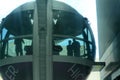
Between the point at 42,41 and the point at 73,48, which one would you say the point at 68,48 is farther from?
the point at 42,41

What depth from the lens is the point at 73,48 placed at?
25.9 meters

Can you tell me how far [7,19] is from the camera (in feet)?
85.6

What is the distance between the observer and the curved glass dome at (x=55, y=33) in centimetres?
2547

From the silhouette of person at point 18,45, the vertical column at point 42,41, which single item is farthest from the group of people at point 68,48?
the vertical column at point 42,41

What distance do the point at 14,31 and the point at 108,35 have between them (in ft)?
34.2

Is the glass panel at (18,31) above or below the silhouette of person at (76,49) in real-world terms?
above

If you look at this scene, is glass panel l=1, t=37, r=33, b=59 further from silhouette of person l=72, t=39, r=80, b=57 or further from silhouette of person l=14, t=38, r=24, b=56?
silhouette of person l=72, t=39, r=80, b=57

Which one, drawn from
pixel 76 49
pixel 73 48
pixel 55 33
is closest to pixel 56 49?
pixel 55 33

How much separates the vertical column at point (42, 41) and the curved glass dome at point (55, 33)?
0.30 meters

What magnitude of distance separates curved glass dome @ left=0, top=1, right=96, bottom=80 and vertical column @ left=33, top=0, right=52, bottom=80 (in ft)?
0.97

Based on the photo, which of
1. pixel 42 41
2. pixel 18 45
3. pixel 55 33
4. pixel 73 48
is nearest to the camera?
pixel 42 41

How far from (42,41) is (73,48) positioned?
181 centimetres

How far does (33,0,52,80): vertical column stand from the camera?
24.7 metres

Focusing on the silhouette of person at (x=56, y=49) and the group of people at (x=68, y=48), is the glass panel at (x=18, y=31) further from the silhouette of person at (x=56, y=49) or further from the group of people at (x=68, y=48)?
the silhouette of person at (x=56, y=49)
